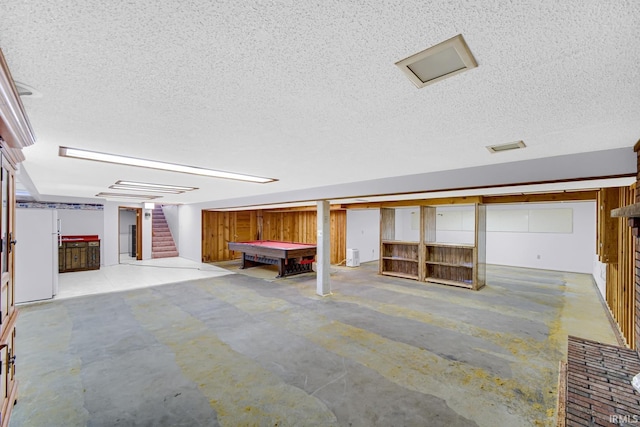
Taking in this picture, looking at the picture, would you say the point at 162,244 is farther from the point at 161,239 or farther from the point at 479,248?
the point at 479,248

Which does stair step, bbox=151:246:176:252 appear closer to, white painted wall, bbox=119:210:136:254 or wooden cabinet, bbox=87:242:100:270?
white painted wall, bbox=119:210:136:254

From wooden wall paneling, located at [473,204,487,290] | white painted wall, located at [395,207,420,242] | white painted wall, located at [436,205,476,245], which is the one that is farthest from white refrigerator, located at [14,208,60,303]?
white painted wall, located at [436,205,476,245]

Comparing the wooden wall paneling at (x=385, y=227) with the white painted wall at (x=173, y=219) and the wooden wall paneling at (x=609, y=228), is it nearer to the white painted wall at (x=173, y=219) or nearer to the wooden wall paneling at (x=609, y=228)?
the wooden wall paneling at (x=609, y=228)

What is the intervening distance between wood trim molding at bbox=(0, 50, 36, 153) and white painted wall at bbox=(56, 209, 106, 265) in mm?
8343

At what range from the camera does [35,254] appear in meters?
5.06

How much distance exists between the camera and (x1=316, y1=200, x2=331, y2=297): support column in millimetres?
5434

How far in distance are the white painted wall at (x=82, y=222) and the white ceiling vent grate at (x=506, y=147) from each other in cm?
1020

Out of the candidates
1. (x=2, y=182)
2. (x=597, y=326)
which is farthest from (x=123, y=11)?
(x=597, y=326)

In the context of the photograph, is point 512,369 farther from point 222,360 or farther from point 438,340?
point 222,360

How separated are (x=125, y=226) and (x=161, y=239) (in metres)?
1.70

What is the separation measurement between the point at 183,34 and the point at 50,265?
648cm

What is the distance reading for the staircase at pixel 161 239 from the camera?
10.7 metres

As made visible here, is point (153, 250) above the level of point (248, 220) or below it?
below

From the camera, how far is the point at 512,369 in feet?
9.14
